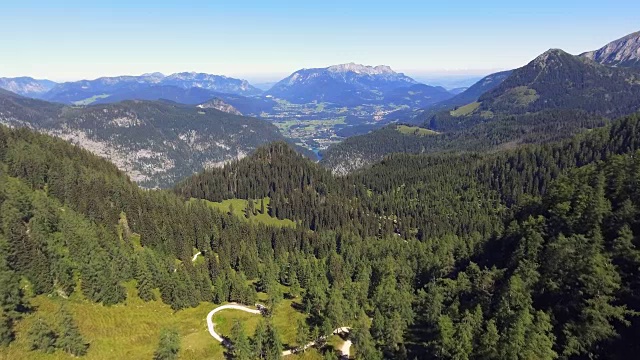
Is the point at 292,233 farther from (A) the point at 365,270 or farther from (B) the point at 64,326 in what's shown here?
(B) the point at 64,326

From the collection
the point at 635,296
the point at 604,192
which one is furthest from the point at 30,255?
the point at 604,192

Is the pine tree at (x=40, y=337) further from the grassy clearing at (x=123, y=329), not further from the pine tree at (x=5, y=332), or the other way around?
the pine tree at (x=5, y=332)

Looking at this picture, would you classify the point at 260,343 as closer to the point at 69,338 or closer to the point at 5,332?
the point at 69,338

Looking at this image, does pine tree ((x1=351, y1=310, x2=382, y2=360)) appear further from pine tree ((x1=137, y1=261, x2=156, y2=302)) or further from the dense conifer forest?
pine tree ((x1=137, y1=261, x2=156, y2=302))

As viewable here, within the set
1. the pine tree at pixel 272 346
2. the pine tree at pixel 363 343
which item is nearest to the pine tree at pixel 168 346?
the pine tree at pixel 272 346

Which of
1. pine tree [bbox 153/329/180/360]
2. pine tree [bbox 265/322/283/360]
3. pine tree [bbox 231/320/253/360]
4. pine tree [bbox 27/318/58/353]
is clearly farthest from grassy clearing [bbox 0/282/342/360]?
pine tree [bbox 231/320/253/360]
